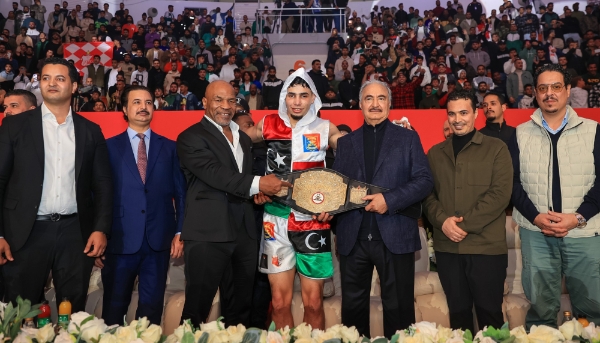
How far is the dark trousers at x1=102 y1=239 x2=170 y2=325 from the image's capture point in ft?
11.0

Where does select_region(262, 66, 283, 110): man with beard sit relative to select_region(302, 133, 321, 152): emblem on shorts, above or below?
above

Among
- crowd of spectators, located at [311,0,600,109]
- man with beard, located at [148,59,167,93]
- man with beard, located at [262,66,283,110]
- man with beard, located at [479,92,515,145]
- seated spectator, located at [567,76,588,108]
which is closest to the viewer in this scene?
man with beard, located at [479,92,515,145]

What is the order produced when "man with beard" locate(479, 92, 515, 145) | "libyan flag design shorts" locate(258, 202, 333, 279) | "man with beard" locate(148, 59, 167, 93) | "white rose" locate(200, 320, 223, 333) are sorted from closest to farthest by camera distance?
"white rose" locate(200, 320, 223, 333) < "libyan flag design shorts" locate(258, 202, 333, 279) < "man with beard" locate(479, 92, 515, 145) < "man with beard" locate(148, 59, 167, 93)

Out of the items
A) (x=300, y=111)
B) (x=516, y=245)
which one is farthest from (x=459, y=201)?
(x=516, y=245)

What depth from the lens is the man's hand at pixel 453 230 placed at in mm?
3213

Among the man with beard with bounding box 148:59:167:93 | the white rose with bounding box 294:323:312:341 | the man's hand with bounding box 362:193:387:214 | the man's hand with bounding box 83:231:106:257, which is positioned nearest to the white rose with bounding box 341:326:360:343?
the white rose with bounding box 294:323:312:341

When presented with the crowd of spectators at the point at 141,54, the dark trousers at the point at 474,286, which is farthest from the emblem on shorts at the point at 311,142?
the crowd of spectators at the point at 141,54

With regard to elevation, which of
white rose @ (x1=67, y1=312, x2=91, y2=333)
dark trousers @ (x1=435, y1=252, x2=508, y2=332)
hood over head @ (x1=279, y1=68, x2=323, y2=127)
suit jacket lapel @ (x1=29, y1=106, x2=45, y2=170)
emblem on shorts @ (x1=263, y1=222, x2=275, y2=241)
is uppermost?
hood over head @ (x1=279, y1=68, x2=323, y2=127)

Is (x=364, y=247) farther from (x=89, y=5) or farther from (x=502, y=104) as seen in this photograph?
(x=89, y=5)

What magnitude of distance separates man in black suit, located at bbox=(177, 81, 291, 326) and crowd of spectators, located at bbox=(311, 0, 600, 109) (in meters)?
6.46

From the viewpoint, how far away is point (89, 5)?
1578 centimetres

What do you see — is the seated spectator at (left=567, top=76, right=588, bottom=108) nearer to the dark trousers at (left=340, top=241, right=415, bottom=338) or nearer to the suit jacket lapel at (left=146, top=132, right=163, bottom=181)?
the dark trousers at (left=340, top=241, right=415, bottom=338)

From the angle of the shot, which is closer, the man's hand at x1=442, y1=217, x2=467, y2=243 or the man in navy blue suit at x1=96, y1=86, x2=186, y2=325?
the man's hand at x1=442, y1=217, x2=467, y2=243

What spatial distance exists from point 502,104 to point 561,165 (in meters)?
2.54
